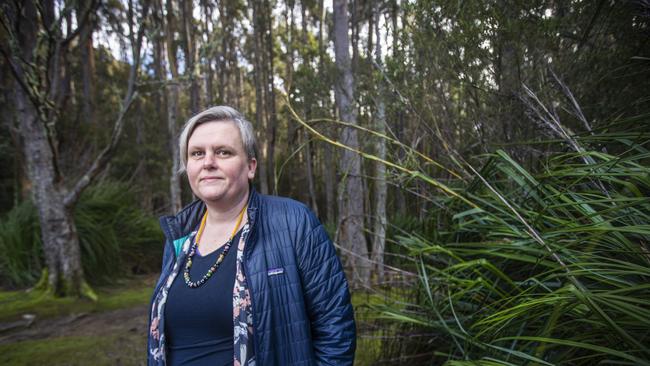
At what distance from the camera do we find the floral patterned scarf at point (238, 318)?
135 cm

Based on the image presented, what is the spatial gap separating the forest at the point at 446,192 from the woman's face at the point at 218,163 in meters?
0.39

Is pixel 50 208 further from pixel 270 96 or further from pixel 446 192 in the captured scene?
pixel 270 96

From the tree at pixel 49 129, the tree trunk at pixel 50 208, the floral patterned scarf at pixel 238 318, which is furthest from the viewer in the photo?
the tree trunk at pixel 50 208

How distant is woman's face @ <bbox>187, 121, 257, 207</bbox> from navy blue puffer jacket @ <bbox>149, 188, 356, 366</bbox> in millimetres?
136

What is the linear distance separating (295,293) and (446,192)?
931 mm

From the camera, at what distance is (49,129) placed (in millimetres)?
4105

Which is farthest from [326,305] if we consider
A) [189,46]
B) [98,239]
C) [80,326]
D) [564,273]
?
[189,46]

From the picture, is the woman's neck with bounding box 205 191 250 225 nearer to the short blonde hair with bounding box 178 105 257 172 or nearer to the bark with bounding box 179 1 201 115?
the short blonde hair with bounding box 178 105 257 172

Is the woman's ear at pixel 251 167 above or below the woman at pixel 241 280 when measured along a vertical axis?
above

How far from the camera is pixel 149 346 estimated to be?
1521 millimetres

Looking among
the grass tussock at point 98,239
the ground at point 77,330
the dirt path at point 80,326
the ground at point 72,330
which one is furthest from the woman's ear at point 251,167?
the grass tussock at point 98,239

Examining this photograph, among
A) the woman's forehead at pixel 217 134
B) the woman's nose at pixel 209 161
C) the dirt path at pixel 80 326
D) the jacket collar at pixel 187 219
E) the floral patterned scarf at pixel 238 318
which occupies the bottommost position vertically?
the dirt path at pixel 80 326

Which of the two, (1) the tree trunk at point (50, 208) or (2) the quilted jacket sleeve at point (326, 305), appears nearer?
(2) the quilted jacket sleeve at point (326, 305)

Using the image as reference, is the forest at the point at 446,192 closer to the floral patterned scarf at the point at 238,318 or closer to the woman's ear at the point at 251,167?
the woman's ear at the point at 251,167
